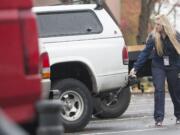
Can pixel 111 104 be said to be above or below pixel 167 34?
below

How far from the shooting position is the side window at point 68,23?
478 inches

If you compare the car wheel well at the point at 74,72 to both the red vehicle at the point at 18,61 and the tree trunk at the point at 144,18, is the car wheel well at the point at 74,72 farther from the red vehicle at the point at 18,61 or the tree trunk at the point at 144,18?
the tree trunk at the point at 144,18

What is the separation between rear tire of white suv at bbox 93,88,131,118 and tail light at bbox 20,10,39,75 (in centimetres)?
838

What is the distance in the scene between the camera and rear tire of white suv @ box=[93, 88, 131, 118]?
43.8 feet

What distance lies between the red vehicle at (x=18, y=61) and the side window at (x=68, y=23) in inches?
275

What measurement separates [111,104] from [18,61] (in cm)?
879

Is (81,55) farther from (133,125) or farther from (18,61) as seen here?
(18,61)

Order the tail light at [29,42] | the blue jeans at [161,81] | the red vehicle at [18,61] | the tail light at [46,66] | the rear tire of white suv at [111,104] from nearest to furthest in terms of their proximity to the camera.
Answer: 1. the red vehicle at [18,61]
2. the tail light at [29,42]
3. the tail light at [46,66]
4. the blue jeans at [161,81]
5. the rear tire of white suv at [111,104]

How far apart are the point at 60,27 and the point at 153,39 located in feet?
4.80

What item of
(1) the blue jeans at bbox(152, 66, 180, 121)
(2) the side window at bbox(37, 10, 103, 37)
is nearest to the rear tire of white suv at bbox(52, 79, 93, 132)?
(2) the side window at bbox(37, 10, 103, 37)

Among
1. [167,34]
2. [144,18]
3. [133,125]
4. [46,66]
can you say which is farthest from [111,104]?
[144,18]

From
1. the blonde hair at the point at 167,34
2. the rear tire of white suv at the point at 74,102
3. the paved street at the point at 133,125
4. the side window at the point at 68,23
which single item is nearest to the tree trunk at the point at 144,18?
the paved street at the point at 133,125

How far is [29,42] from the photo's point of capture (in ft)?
16.1

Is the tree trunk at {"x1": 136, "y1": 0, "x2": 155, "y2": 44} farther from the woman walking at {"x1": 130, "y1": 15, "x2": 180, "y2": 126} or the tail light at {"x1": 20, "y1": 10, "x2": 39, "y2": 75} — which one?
the tail light at {"x1": 20, "y1": 10, "x2": 39, "y2": 75}
